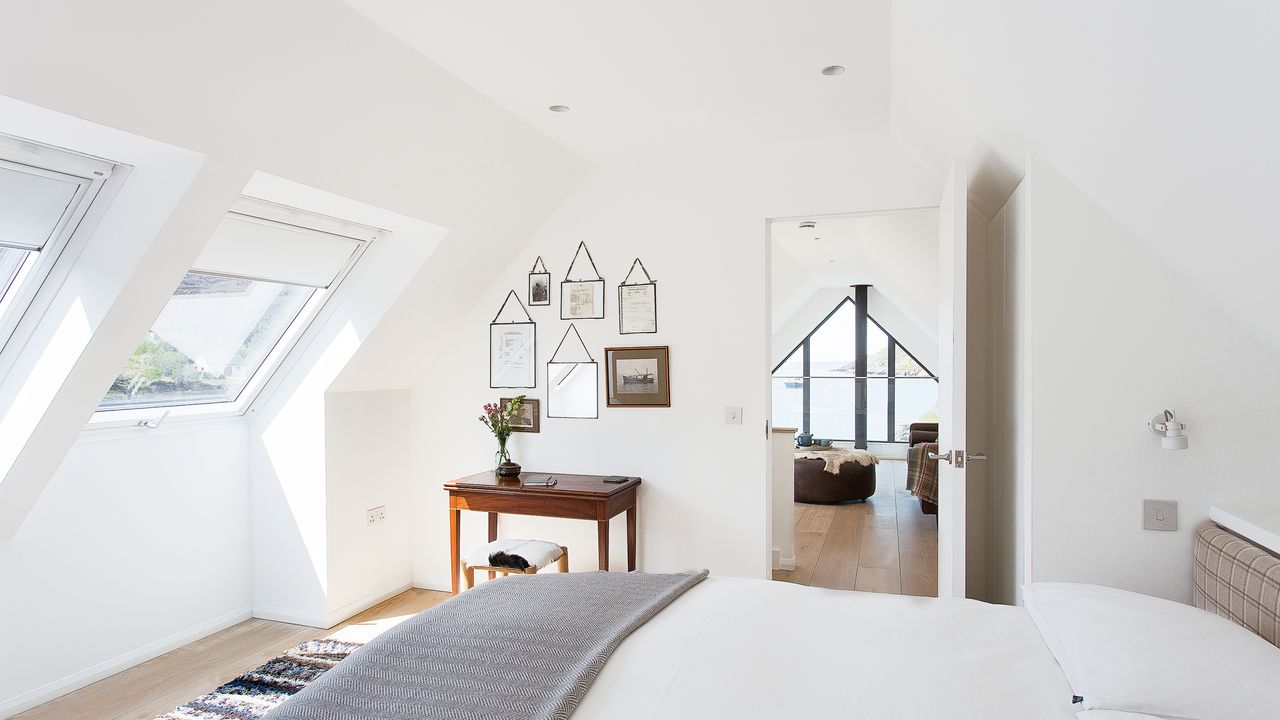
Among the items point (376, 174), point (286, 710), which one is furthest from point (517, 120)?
point (286, 710)

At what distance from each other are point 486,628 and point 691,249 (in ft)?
7.81

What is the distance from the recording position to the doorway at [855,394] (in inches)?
177

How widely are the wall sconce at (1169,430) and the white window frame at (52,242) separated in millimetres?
3241

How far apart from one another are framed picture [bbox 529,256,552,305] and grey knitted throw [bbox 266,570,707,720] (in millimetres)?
2069

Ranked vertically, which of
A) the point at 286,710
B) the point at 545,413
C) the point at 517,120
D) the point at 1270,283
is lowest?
the point at 286,710

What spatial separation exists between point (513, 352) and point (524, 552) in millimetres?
1148

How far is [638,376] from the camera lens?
3910 millimetres

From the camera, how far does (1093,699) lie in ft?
4.61

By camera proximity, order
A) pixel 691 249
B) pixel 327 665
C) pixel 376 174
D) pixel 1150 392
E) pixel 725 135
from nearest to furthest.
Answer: pixel 1150 392, pixel 376 174, pixel 327 665, pixel 725 135, pixel 691 249

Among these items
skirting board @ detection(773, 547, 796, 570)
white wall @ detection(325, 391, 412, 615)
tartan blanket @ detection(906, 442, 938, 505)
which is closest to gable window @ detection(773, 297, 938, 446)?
tartan blanket @ detection(906, 442, 938, 505)

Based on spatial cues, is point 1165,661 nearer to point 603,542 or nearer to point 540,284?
point 603,542

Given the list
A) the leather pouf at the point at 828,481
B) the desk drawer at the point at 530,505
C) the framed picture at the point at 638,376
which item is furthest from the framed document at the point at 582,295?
the leather pouf at the point at 828,481

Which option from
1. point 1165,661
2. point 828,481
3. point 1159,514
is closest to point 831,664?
point 1165,661

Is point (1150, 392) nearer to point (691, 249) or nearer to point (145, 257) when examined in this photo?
point (691, 249)
